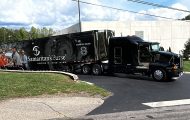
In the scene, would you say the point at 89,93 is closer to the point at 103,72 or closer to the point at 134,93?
the point at 134,93

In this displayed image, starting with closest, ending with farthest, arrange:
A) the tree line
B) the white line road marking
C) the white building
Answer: the white line road marking → the white building → the tree line

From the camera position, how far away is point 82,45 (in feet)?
88.4

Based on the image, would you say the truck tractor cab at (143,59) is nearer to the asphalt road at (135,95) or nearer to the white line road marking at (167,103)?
the asphalt road at (135,95)

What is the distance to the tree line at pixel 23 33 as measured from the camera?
120 m

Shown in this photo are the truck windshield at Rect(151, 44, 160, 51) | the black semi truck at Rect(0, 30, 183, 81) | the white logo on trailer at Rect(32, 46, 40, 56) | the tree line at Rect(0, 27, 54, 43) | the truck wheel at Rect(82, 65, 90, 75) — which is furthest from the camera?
the tree line at Rect(0, 27, 54, 43)

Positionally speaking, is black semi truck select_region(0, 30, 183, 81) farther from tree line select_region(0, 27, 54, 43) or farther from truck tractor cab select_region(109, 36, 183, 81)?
tree line select_region(0, 27, 54, 43)

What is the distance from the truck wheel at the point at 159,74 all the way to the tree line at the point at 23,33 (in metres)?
96.8

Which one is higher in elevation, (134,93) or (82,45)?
(82,45)

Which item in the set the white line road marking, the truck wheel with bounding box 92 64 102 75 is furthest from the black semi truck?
the white line road marking

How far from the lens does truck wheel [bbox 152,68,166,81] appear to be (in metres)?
21.4

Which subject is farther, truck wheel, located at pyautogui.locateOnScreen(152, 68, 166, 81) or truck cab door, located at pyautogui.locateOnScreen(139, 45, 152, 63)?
truck cab door, located at pyautogui.locateOnScreen(139, 45, 152, 63)

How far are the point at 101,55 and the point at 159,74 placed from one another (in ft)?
17.9

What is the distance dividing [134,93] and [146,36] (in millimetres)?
56837

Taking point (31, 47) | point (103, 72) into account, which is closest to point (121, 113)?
point (103, 72)
